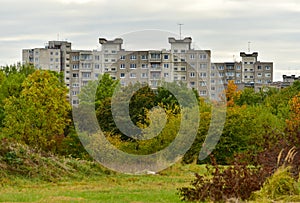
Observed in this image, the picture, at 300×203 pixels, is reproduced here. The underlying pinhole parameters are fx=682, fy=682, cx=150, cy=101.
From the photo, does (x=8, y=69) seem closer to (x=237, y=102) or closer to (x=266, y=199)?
(x=237, y=102)

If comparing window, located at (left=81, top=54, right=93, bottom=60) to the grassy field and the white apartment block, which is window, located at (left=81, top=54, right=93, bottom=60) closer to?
the white apartment block

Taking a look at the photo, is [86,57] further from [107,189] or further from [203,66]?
[107,189]

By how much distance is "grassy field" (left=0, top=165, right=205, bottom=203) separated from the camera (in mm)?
17156

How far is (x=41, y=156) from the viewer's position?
2716 centimetres

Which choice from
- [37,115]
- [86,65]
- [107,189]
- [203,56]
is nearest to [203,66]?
[203,56]

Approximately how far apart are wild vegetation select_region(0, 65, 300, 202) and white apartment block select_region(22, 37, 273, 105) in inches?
235

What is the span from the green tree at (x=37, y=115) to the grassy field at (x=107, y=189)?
23675 mm

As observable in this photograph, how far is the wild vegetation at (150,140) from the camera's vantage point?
51.6ft

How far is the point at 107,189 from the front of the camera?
69.2ft

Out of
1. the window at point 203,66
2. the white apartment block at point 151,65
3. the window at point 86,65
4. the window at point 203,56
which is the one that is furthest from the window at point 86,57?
the window at point 203,66

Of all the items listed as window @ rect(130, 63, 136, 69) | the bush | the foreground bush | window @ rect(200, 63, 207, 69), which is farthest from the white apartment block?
the bush

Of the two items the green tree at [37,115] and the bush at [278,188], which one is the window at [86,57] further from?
the bush at [278,188]

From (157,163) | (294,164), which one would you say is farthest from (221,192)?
(157,163)

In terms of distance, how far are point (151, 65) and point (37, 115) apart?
36074 mm
